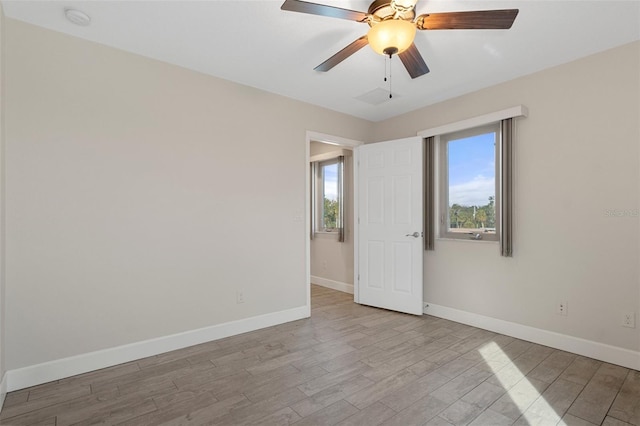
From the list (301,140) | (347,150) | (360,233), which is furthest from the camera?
(347,150)

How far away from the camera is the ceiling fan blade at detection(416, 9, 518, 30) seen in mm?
1796

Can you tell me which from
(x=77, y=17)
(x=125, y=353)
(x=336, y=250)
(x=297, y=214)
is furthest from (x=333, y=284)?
(x=77, y=17)

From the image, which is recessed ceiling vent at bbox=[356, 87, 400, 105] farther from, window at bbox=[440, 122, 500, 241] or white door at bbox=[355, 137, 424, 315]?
window at bbox=[440, 122, 500, 241]

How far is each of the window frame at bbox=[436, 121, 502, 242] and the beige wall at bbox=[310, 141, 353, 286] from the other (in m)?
1.54

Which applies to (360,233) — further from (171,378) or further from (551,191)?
(171,378)

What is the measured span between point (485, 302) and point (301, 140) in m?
2.79

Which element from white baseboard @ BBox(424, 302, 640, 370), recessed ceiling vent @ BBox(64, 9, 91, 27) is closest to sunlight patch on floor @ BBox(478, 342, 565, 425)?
white baseboard @ BBox(424, 302, 640, 370)

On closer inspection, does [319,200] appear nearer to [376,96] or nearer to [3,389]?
[376,96]

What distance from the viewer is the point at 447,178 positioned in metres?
4.01

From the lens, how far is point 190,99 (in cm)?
313

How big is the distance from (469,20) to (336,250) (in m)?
3.97

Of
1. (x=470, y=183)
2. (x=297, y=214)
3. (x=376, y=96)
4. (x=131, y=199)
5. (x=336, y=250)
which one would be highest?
(x=376, y=96)

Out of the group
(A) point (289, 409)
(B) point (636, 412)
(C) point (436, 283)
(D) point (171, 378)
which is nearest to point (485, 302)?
(C) point (436, 283)

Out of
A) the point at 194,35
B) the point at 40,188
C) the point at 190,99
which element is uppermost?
the point at 194,35
